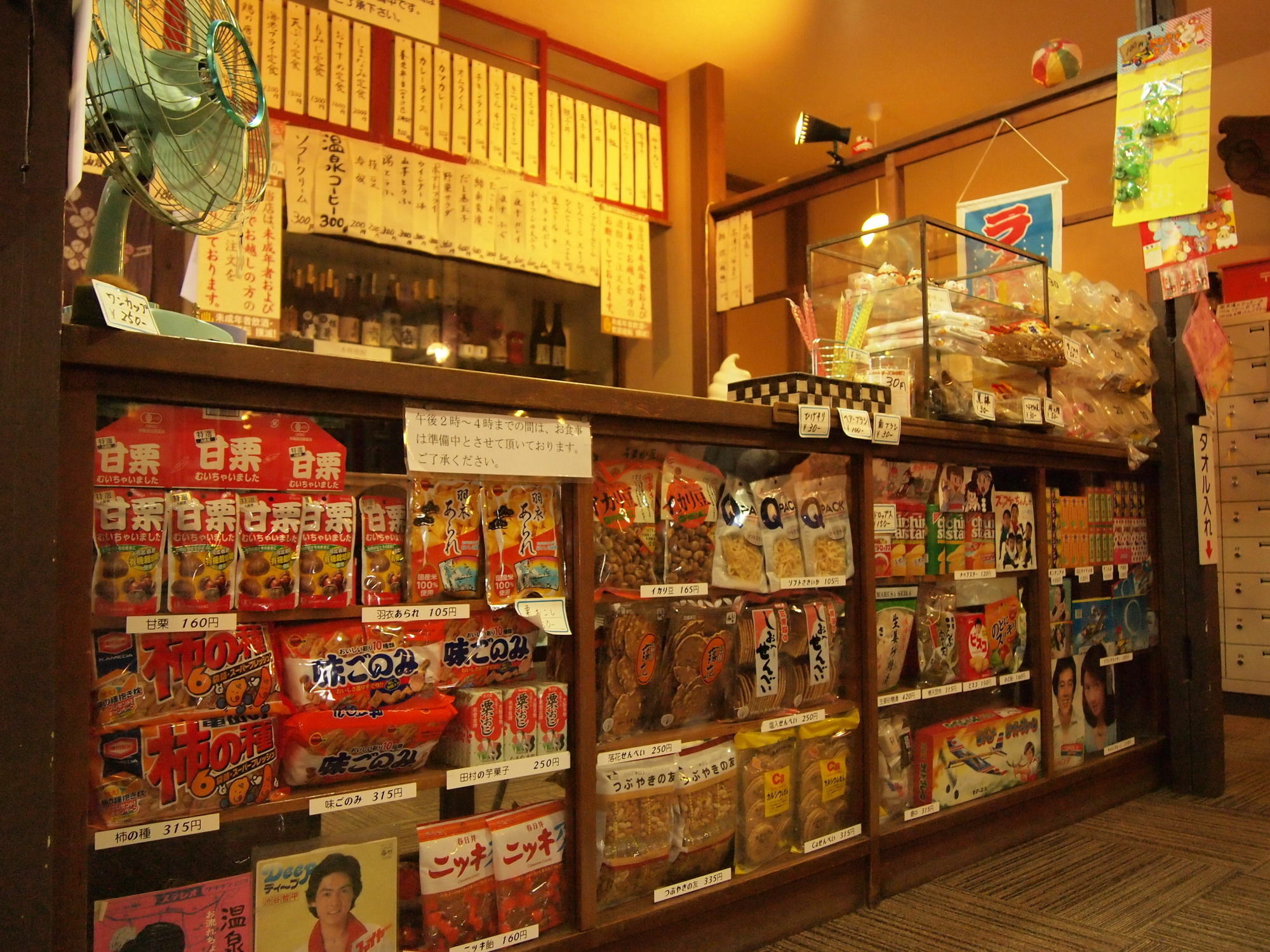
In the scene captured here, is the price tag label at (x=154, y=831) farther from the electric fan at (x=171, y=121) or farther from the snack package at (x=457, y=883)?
the electric fan at (x=171, y=121)

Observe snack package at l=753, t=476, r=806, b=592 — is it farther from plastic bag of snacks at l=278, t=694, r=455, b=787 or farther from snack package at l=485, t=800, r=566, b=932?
plastic bag of snacks at l=278, t=694, r=455, b=787

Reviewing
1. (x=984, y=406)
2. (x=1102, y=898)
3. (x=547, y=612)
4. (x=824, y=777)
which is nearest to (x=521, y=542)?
(x=547, y=612)

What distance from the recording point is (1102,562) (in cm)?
320

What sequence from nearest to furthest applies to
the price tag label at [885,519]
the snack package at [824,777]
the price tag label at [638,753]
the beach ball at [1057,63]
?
the price tag label at [638,753]
the snack package at [824,777]
the price tag label at [885,519]
the beach ball at [1057,63]

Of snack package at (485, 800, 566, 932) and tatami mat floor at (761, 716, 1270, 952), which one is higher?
snack package at (485, 800, 566, 932)

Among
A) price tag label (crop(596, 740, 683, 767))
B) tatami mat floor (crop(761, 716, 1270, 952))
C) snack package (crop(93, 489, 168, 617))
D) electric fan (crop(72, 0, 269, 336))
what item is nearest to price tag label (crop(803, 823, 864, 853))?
tatami mat floor (crop(761, 716, 1270, 952))

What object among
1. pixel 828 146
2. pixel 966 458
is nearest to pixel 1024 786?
pixel 966 458

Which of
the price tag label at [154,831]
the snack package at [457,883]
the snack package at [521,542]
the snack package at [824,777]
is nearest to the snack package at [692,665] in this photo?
the snack package at [824,777]

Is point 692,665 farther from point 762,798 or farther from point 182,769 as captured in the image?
point 182,769

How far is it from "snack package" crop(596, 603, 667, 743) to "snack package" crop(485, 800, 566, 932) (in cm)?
21

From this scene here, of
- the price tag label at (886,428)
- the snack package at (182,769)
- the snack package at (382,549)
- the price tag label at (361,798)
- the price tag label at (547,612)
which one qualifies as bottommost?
the price tag label at (361,798)

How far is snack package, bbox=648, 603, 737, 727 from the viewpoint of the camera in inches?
79.4

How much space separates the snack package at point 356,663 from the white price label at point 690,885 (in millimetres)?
655

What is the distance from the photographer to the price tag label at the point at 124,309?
4.11 ft
